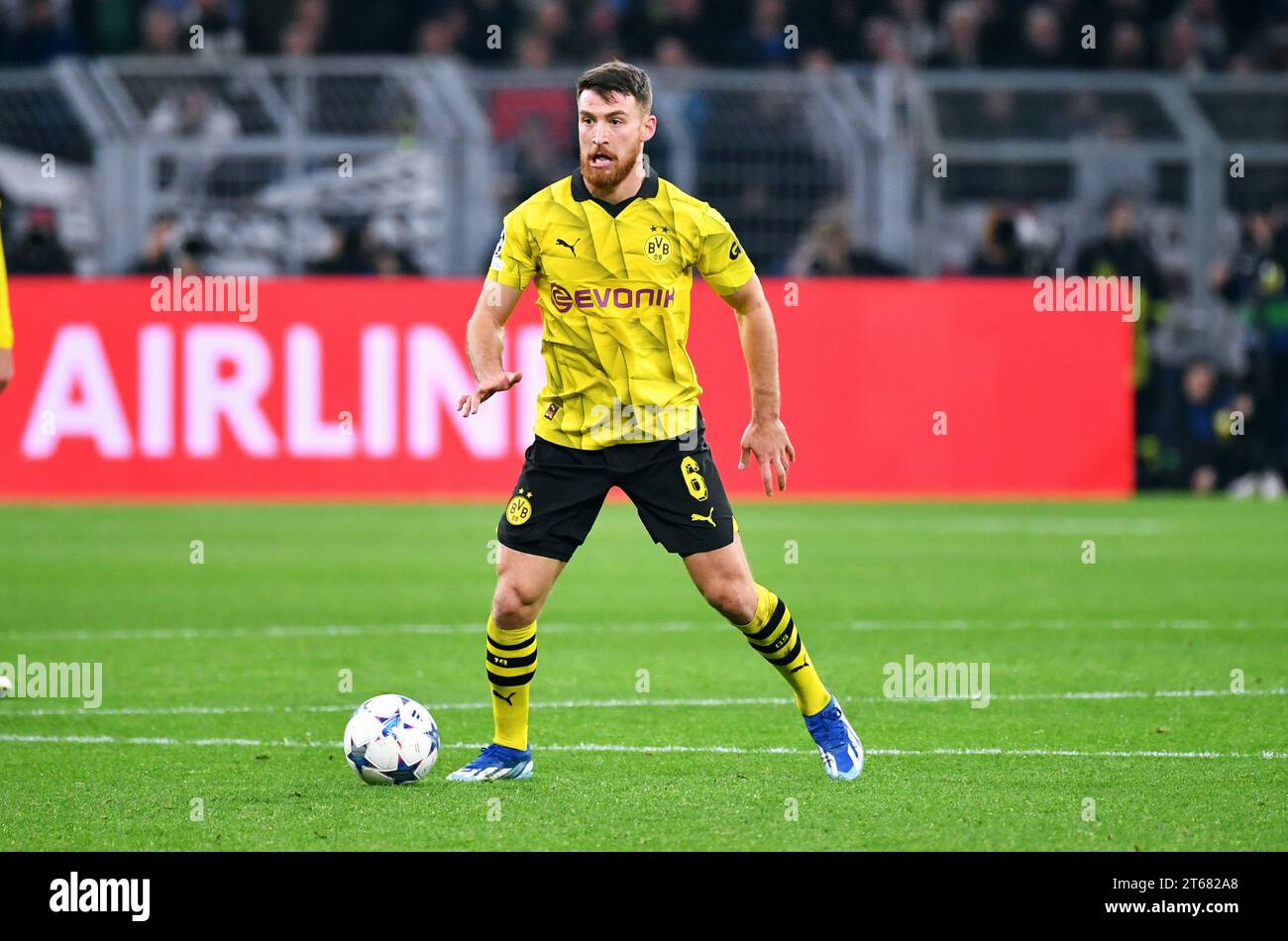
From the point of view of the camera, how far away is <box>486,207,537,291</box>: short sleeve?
6.29m

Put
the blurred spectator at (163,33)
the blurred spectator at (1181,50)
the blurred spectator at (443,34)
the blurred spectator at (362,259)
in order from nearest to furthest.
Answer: the blurred spectator at (362,259) → the blurred spectator at (163,33) → the blurred spectator at (443,34) → the blurred spectator at (1181,50)

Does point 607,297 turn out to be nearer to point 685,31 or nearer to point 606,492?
point 606,492

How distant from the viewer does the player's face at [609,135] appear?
6.11 metres

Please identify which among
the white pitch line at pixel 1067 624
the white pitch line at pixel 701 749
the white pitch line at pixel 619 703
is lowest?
the white pitch line at pixel 701 749

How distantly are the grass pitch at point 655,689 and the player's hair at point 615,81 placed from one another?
6.87ft

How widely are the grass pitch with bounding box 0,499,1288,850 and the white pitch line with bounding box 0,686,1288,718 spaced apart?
1.0 inches

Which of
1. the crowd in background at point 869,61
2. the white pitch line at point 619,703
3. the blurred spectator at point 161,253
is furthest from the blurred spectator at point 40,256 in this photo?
the white pitch line at point 619,703

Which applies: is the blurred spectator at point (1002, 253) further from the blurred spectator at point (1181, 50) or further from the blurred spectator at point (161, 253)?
the blurred spectator at point (161, 253)

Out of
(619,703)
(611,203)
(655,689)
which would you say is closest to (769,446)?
(611,203)

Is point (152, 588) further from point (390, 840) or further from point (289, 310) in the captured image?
point (390, 840)

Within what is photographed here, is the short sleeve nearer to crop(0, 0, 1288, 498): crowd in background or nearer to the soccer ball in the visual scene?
the soccer ball

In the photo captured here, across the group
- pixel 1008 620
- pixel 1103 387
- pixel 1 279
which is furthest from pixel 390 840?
pixel 1103 387

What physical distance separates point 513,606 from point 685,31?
15.6 metres

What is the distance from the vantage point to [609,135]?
242 inches
